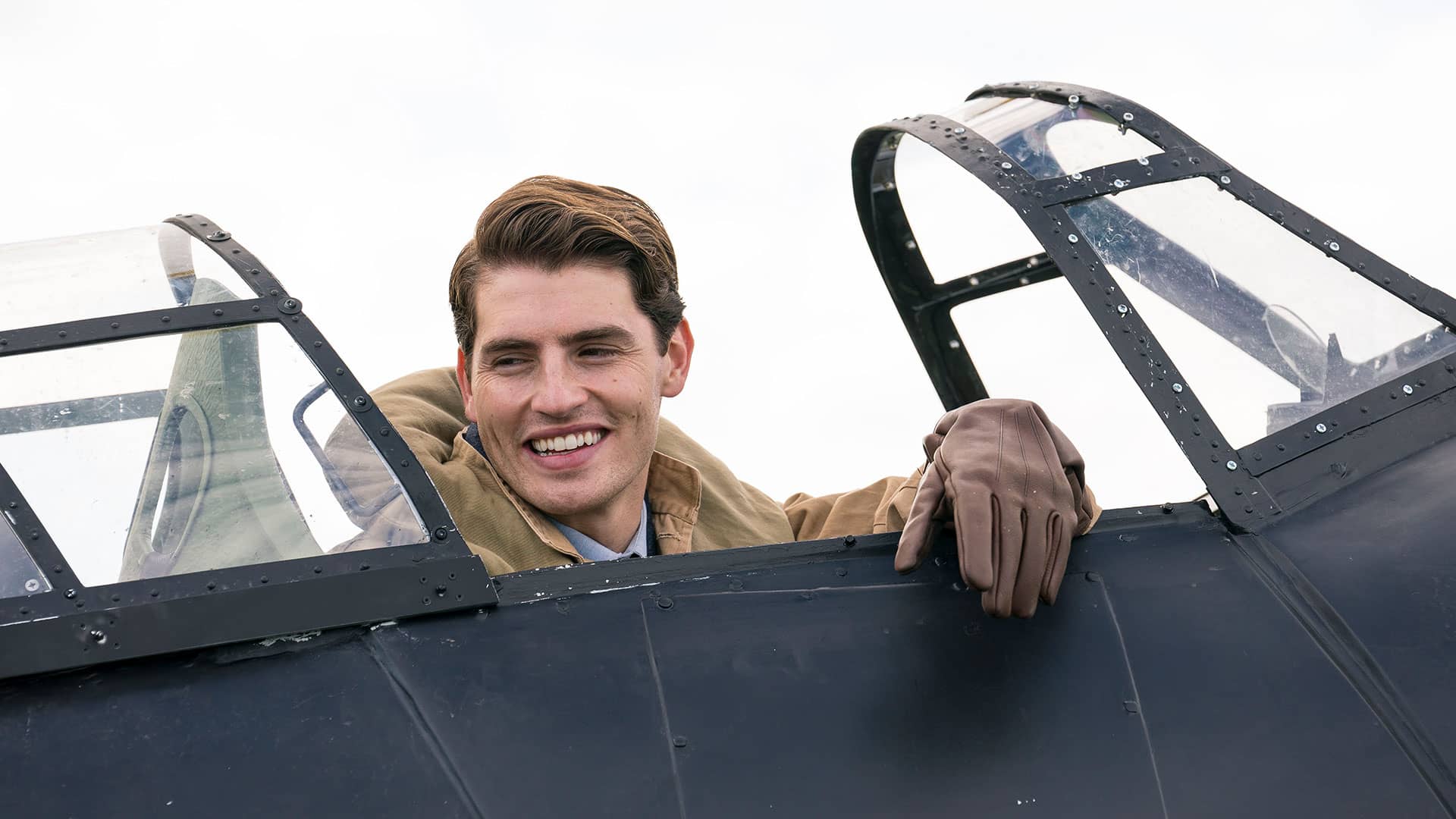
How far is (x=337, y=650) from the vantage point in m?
2.25

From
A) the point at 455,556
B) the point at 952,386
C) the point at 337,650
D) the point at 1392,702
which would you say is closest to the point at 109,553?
the point at 337,650

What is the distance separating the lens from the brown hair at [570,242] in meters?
3.19

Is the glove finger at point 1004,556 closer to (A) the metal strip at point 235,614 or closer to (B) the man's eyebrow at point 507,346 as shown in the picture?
(A) the metal strip at point 235,614

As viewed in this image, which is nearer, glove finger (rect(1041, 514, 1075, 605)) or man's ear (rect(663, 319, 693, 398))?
glove finger (rect(1041, 514, 1075, 605))

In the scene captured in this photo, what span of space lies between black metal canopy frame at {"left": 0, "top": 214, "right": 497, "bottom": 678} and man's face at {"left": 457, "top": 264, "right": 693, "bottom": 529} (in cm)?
71

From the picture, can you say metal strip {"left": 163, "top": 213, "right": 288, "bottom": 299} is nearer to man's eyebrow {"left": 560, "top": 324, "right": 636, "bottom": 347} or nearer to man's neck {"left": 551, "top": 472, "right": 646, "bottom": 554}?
man's eyebrow {"left": 560, "top": 324, "right": 636, "bottom": 347}

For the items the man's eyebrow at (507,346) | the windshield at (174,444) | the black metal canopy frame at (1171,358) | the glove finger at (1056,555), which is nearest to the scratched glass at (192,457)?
the windshield at (174,444)

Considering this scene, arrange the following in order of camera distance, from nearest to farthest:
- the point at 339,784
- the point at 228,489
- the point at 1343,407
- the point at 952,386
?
the point at 339,784
the point at 228,489
the point at 1343,407
the point at 952,386

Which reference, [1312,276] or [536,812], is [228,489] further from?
[1312,276]

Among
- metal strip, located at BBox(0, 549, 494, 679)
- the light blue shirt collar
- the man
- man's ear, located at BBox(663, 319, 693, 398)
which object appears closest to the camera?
metal strip, located at BBox(0, 549, 494, 679)

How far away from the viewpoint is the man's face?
315 centimetres

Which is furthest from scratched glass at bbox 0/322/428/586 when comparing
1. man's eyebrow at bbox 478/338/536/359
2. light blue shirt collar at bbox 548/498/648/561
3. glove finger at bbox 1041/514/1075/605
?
glove finger at bbox 1041/514/1075/605

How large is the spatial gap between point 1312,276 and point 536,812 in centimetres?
232

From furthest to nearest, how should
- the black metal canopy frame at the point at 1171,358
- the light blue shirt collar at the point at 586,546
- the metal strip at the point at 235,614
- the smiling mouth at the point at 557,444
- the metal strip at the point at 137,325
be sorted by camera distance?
the light blue shirt collar at the point at 586,546 → the smiling mouth at the point at 557,444 → the black metal canopy frame at the point at 1171,358 → the metal strip at the point at 137,325 → the metal strip at the point at 235,614
